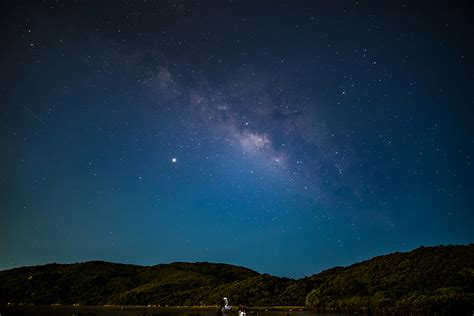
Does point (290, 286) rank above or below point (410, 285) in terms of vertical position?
above

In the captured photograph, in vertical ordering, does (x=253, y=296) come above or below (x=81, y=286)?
below

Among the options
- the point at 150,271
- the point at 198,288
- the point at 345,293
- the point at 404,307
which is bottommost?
the point at 404,307

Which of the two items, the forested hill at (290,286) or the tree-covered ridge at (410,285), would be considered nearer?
the tree-covered ridge at (410,285)

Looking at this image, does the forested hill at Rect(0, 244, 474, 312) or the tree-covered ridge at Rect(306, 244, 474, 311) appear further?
the forested hill at Rect(0, 244, 474, 312)

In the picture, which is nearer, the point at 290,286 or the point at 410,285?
the point at 410,285

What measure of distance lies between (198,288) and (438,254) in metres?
72.5

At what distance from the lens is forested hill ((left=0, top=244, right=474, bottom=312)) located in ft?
207

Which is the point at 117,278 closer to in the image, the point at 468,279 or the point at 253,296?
the point at 253,296

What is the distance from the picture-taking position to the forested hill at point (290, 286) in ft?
207

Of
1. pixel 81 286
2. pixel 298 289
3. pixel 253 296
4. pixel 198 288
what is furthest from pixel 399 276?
pixel 81 286

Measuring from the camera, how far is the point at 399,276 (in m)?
78.4

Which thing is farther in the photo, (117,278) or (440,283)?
(117,278)

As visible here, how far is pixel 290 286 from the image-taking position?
103 meters

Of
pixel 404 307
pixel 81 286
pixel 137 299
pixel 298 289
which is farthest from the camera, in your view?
pixel 81 286
